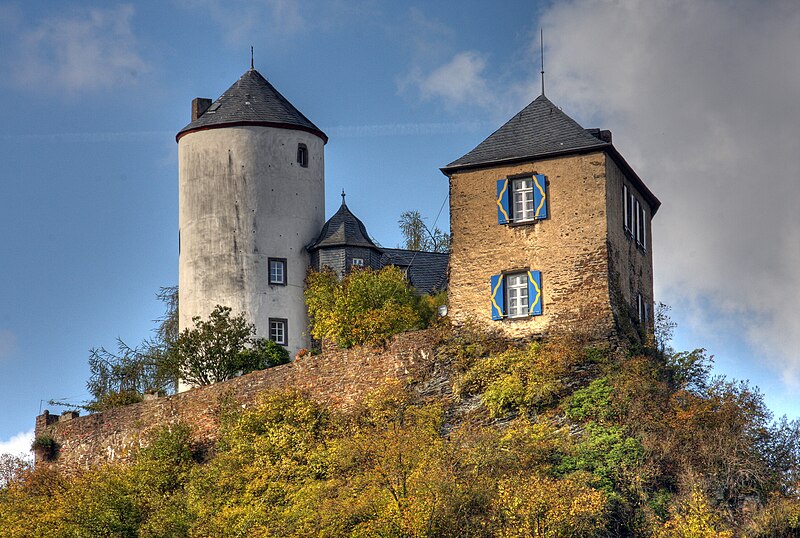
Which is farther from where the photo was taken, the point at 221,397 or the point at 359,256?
the point at 359,256

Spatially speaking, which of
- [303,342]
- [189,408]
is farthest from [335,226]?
[189,408]

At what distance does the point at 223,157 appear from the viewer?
51.9 meters

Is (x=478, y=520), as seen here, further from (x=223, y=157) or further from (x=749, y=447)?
(x=223, y=157)

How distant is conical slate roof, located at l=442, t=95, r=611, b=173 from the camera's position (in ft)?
139

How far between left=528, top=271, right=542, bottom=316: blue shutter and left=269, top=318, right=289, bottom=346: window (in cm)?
1163

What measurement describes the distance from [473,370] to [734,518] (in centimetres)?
773

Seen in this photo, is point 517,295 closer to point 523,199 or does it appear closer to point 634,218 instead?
point 523,199

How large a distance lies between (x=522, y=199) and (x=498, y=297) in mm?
2613

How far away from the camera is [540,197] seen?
42.2 meters

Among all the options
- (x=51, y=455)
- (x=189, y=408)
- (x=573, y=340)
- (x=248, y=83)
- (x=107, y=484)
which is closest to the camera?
(x=573, y=340)

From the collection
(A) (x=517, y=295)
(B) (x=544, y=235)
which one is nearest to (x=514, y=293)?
(A) (x=517, y=295)

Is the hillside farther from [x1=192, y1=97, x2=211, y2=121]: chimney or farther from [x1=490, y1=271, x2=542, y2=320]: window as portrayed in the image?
[x1=192, y1=97, x2=211, y2=121]: chimney

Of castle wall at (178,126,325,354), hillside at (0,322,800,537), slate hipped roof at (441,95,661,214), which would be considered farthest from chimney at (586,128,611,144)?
castle wall at (178,126,325,354)

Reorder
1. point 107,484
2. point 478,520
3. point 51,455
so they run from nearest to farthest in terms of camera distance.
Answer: point 478,520 < point 107,484 < point 51,455
